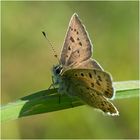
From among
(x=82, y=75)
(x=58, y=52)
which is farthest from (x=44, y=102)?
(x=58, y=52)

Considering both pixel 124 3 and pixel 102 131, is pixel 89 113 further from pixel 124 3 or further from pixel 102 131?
pixel 124 3

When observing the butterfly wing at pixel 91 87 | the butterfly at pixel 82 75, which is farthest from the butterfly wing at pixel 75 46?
the butterfly wing at pixel 91 87

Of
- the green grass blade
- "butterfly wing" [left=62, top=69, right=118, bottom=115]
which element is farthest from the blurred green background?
the green grass blade

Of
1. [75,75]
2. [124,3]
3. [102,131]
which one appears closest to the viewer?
[75,75]

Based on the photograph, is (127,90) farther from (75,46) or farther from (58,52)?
(58,52)

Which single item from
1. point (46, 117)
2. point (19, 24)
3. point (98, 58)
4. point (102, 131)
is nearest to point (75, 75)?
point (102, 131)

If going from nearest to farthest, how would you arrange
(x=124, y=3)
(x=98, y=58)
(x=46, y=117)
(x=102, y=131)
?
1. (x=102, y=131)
2. (x=46, y=117)
3. (x=98, y=58)
4. (x=124, y=3)

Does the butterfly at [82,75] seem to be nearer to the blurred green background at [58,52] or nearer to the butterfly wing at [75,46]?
the butterfly wing at [75,46]
